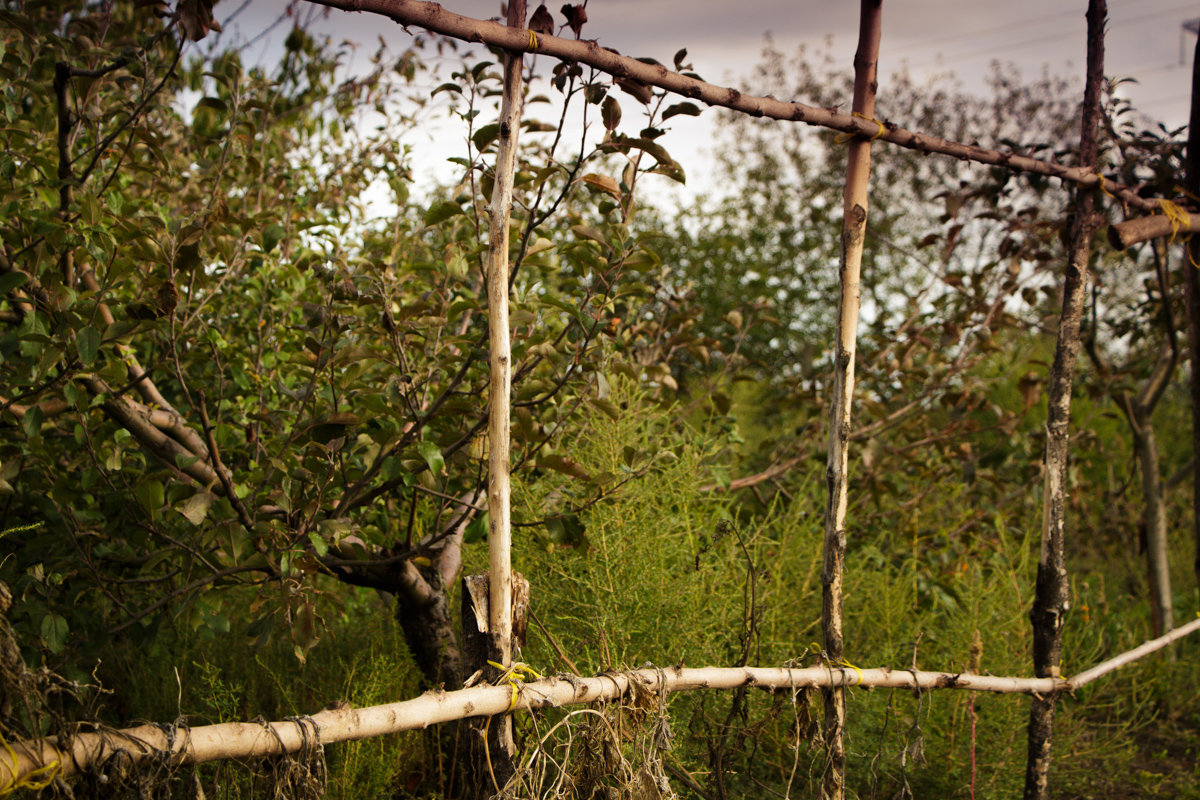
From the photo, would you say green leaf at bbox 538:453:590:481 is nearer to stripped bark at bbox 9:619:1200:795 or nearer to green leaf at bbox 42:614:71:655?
stripped bark at bbox 9:619:1200:795

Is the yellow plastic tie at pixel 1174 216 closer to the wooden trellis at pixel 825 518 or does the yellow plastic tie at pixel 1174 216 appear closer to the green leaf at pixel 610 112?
the wooden trellis at pixel 825 518

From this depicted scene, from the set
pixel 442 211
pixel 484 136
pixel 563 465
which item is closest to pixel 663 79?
pixel 484 136

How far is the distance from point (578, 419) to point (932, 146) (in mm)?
1546

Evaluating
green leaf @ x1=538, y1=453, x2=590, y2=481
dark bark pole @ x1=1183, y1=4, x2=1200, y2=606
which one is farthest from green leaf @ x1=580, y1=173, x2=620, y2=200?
dark bark pole @ x1=1183, y1=4, x2=1200, y2=606

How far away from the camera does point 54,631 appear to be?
1918 mm

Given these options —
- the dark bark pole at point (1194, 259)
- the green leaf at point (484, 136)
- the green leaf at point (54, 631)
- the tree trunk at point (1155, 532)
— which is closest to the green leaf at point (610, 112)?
the green leaf at point (484, 136)

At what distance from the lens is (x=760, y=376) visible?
10.6 meters

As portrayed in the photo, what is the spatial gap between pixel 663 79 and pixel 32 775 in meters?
1.73

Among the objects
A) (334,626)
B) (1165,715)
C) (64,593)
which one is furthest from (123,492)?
(1165,715)

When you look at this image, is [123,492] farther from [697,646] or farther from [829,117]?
[829,117]

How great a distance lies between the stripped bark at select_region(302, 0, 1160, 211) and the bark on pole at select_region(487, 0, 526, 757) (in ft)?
0.32

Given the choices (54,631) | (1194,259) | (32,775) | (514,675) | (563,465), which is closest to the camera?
(32,775)

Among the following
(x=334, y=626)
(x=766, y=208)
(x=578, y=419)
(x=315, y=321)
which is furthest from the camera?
(x=766, y=208)

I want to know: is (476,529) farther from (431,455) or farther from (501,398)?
(501,398)
